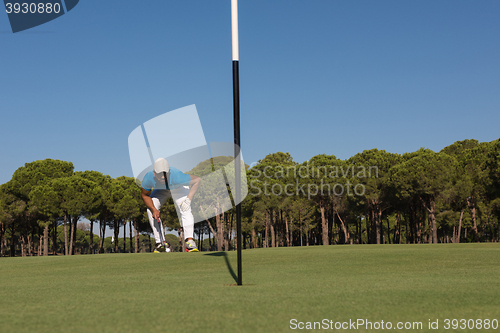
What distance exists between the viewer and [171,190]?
9.93 metres

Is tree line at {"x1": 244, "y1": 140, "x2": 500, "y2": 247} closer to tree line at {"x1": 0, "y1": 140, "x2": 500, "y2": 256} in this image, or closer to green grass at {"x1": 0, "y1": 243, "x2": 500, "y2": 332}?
tree line at {"x1": 0, "y1": 140, "x2": 500, "y2": 256}

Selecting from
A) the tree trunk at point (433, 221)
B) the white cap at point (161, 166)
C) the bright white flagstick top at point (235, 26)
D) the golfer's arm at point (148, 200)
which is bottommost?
the tree trunk at point (433, 221)

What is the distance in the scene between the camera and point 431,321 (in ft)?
9.79

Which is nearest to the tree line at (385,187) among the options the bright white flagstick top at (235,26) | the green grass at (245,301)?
the green grass at (245,301)

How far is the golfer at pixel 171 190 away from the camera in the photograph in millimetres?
9773

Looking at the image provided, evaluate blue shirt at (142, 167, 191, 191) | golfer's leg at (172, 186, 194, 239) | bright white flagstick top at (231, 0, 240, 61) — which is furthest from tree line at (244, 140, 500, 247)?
bright white flagstick top at (231, 0, 240, 61)

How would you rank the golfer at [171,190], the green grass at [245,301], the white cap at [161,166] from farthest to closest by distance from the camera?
1. the golfer at [171,190]
2. the white cap at [161,166]
3. the green grass at [245,301]

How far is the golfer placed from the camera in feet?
32.1

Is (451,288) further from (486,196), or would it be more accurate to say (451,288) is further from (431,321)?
(486,196)

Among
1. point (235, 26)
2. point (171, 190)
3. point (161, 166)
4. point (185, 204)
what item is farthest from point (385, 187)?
point (235, 26)

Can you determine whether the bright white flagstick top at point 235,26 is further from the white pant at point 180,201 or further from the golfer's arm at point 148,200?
the golfer's arm at point 148,200

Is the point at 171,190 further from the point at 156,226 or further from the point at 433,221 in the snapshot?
the point at 433,221

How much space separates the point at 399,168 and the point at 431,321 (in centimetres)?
4056

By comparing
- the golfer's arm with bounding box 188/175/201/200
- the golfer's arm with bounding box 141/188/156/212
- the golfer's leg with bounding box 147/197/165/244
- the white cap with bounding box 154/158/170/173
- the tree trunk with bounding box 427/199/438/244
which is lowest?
the tree trunk with bounding box 427/199/438/244
